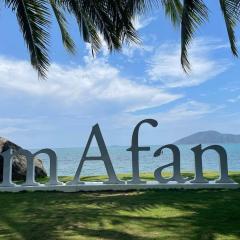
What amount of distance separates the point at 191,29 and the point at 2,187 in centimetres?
616

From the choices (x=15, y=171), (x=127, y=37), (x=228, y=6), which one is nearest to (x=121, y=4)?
(x=127, y=37)

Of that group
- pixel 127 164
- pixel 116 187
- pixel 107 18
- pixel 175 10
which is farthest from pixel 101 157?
pixel 127 164

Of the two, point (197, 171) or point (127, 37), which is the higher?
point (127, 37)

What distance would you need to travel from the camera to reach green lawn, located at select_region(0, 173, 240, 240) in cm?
677

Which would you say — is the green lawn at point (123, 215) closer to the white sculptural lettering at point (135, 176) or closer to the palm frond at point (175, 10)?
the white sculptural lettering at point (135, 176)

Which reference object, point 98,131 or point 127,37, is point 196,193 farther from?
point 127,37

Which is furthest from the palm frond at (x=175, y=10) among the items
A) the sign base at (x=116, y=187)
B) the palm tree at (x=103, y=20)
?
the sign base at (x=116, y=187)

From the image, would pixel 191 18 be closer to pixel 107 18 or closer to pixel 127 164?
pixel 107 18

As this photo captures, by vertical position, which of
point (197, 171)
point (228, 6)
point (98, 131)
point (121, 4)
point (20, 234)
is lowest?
point (20, 234)

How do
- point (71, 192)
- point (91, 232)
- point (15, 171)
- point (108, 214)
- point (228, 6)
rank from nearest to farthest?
point (91, 232) < point (108, 214) < point (228, 6) < point (71, 192) < point (15, 171)

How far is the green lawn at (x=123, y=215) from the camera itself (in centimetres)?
677

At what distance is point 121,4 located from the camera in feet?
35.6

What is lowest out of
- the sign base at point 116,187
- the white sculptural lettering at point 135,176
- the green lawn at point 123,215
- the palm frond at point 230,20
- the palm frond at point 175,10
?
the green lawn at point 123,215

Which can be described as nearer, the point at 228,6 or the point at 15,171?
the point at 228,6
